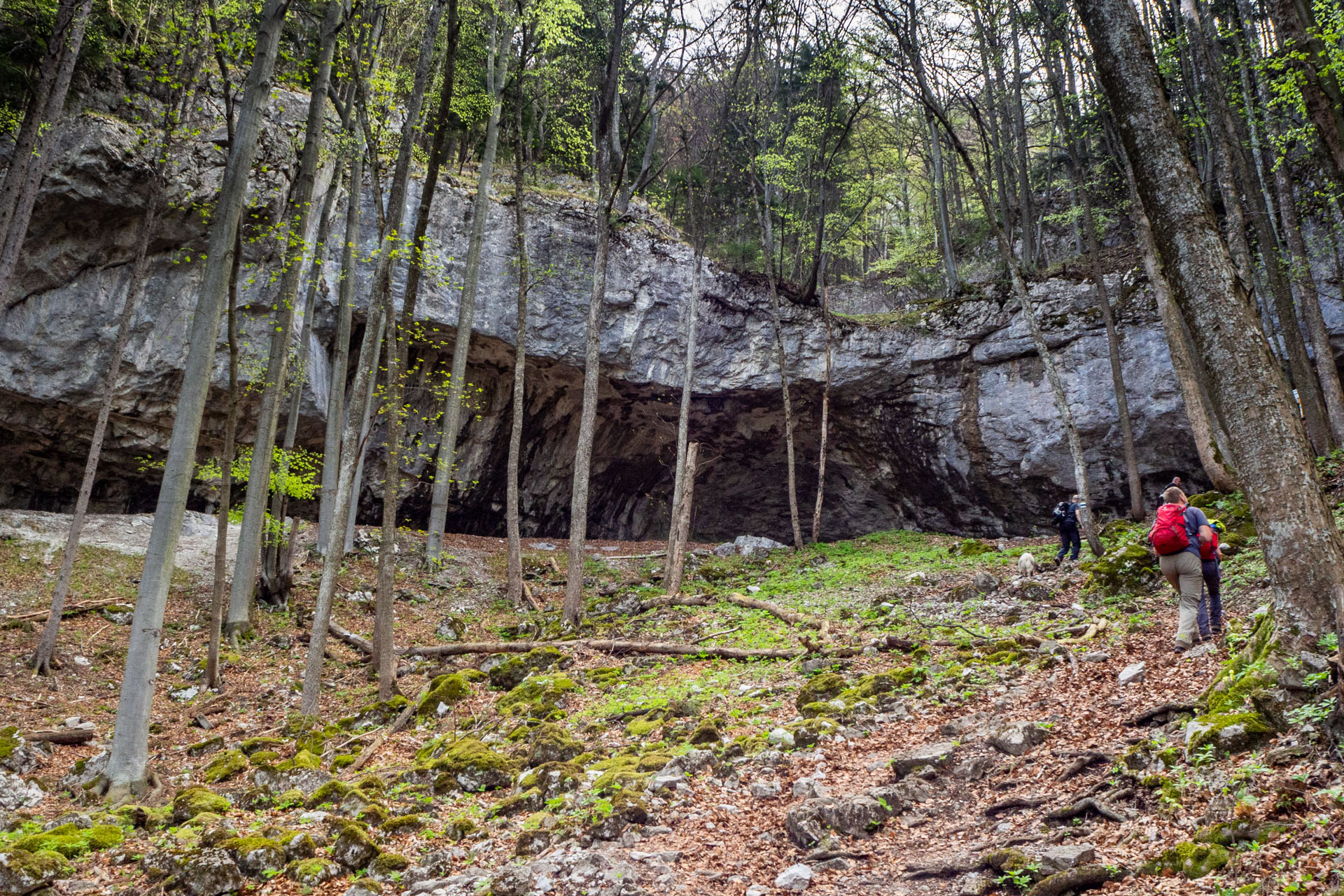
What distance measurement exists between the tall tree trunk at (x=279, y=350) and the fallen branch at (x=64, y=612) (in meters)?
2.18

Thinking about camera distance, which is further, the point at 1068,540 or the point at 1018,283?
the point at 1068,540

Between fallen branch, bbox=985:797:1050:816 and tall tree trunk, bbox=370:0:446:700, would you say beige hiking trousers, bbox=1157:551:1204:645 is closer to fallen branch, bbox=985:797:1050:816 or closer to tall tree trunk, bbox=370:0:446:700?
fallen branch, bbox=985:797:1050:816

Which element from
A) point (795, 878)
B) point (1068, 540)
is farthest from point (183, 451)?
point (1068, 540)

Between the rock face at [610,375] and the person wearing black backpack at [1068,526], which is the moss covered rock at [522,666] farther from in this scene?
the person wearing black backpack at [1068,526]

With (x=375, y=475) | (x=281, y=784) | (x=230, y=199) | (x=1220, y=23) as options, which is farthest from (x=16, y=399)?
(x=1220, y=23)

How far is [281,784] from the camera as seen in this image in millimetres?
5742

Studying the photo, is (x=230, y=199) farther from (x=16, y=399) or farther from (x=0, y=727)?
(x=16, y=399)

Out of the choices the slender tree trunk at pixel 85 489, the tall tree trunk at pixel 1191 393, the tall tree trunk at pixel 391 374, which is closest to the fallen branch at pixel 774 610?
the tall tree trunk at pixel 391 374

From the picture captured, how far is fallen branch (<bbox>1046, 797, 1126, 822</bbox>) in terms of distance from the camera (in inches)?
137

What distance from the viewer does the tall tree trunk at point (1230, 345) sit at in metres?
3.96

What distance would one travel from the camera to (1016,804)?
12.8ft

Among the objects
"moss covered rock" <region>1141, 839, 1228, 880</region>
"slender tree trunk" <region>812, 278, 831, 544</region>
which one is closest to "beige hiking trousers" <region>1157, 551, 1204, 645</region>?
"moss covered rock" <region>1141, 839, 1228, 880</region>

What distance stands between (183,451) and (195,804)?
278cm

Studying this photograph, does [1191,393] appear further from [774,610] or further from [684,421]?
[684,421]
